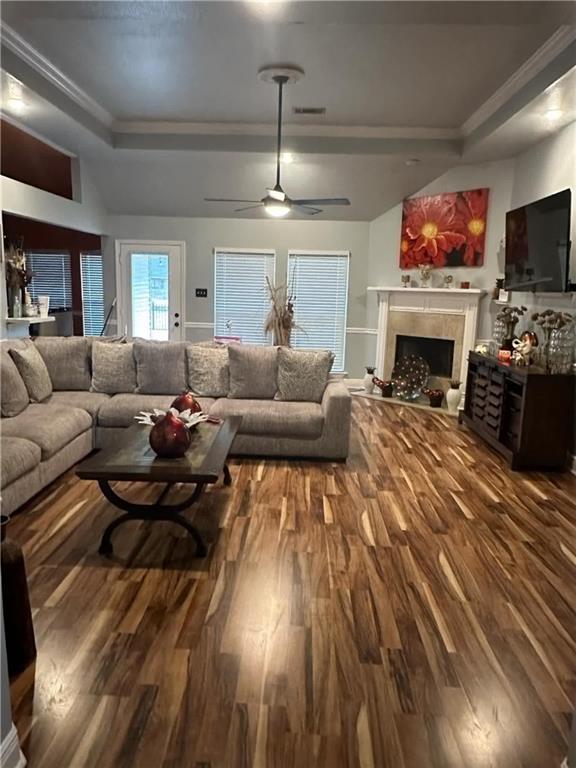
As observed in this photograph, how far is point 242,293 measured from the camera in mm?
7930

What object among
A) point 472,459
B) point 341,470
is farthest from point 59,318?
point 472,459

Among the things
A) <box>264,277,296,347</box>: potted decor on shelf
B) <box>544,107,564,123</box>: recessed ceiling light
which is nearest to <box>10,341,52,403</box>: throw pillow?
<box>264,277,296,347</box>: potted decor on shelf

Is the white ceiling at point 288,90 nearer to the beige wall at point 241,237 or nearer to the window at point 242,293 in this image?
the beige wall at point 241,237

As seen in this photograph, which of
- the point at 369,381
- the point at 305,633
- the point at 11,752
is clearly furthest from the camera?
the point at 369,381

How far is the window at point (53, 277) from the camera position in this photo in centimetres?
791

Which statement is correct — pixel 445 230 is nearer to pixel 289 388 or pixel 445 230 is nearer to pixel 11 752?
pixel 289 388

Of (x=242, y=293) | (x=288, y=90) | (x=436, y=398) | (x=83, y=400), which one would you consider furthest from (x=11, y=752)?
(x=242, y=293)

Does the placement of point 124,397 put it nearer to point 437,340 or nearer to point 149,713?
point 149,713

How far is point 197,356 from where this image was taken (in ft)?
16.0

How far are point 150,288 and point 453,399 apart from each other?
463 cm

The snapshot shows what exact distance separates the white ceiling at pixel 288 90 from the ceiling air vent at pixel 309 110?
5.5 inches

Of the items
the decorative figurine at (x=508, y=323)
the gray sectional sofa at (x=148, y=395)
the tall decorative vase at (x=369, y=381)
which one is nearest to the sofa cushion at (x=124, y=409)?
the gray sectional sofa at (x=148, y=395)

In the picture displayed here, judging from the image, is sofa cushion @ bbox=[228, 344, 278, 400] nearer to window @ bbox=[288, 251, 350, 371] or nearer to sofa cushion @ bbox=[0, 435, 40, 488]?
sofa cushion @ bbox=[0, 435, 40, 488]

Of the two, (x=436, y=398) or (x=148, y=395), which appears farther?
(x=436, y=398)
